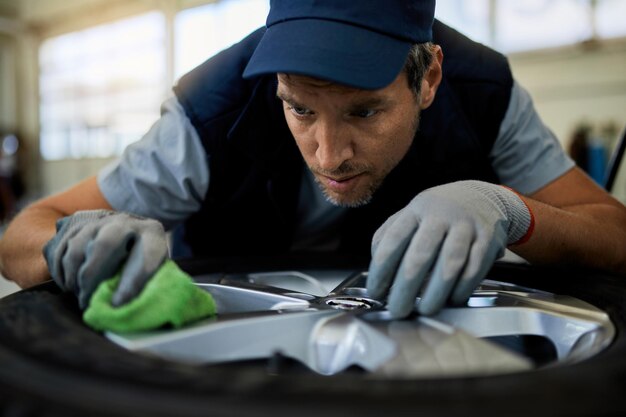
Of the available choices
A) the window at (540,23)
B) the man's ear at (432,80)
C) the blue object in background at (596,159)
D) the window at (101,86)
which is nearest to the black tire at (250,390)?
the man's ear at (432,80)

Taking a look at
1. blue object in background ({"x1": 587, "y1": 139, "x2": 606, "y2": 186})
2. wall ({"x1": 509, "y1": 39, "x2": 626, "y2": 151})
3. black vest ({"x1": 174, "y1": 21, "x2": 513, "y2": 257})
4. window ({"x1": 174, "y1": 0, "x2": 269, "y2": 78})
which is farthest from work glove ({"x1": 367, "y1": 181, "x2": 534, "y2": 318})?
wall ({"x1": 509, "y1": 39, "x2": 626, "y2": 151})

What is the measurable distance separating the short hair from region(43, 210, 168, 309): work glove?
1.43 feet

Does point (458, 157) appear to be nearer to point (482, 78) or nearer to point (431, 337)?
point (482, 78)

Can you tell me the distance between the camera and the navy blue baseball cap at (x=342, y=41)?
0.71 meters

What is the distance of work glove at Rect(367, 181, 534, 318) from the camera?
0.59 meters

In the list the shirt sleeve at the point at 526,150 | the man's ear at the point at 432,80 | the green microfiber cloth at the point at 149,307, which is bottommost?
the green microfiber cloth at the point at 149,307

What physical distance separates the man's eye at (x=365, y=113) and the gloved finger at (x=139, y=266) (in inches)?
13.3

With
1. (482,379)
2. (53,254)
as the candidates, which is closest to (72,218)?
(53,254)

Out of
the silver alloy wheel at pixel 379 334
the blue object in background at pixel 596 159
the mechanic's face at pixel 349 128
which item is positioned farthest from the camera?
the blue object in background at pixel 596 159

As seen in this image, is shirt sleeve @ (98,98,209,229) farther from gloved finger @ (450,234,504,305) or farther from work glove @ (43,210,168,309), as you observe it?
gloved finger @ (450,234,504,305)

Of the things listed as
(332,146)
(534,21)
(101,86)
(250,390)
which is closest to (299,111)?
(332,146)

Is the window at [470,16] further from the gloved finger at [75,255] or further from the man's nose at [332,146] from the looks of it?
the gloved finger at [75,255]

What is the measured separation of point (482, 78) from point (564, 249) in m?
0.37

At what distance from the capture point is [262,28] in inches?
40.1
